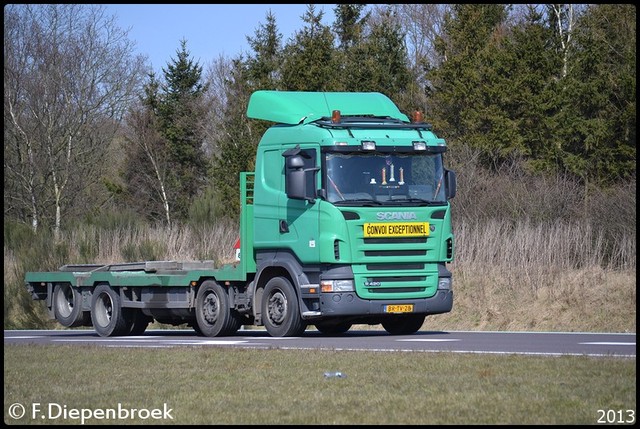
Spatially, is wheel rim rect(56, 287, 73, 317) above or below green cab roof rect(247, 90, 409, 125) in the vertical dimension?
below

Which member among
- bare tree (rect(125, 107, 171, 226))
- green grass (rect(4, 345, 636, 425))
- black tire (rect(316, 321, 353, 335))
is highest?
bare tree (rect(125, 107, 171, 226))

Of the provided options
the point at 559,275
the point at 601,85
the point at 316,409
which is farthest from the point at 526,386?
the point at 601,85

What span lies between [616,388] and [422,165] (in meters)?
9.16

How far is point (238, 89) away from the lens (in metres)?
60.0

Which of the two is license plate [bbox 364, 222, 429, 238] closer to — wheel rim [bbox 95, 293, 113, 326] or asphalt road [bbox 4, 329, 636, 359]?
asphalt road [bbox 4, 329, 636, 359]

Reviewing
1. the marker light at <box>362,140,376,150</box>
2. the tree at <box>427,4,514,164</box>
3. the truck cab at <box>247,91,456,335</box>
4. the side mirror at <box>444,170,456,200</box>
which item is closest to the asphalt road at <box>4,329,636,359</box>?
the truck cab at <box>247,91,456,335</box>

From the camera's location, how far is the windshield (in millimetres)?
19719

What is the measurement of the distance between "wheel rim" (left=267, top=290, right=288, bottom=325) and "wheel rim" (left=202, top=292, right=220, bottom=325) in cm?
134

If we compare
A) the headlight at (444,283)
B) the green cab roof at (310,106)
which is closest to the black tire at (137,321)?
the green cab roof at (310,106)

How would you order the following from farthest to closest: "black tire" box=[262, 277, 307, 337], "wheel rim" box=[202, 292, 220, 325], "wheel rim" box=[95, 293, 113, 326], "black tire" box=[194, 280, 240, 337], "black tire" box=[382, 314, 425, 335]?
"wheel rim" box=[95, 293, 113, 326]
"wheel rim" box=[202, 292, 220, 325]
"black tire" box=[382, 314, 425, 335]
"black tire" box=[194, 280, 240, 337]
"black tire" box=[262, 277, 307, 337]

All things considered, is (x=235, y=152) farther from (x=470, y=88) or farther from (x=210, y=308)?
(x=210, y=308)

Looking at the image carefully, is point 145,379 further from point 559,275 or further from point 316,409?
point 559,275

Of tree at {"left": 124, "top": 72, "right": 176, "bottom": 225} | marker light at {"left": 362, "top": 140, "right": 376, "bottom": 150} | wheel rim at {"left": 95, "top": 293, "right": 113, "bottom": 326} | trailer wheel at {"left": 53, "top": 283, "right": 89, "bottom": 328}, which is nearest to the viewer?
marker light at {"left": 362, "top": 140, "right": 376, "bottom": 150}

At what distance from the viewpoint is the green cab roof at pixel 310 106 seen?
20.8 metres
